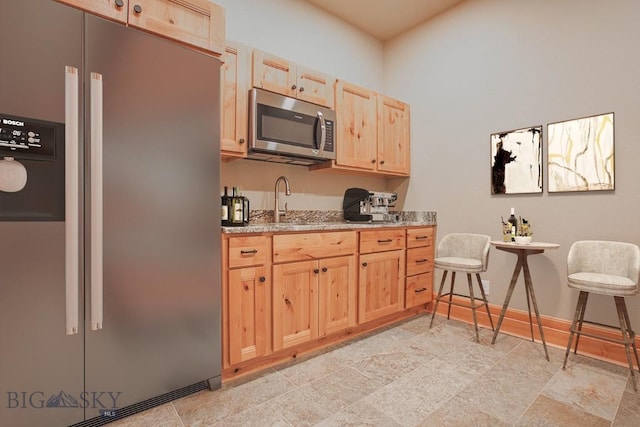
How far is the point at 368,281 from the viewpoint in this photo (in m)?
2.71

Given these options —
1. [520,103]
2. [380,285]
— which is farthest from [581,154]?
[380,285]

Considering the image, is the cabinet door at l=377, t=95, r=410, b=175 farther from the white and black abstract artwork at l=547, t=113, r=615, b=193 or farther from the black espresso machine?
the white and black abstract artwork at l=547, t=113, r=615, b=193

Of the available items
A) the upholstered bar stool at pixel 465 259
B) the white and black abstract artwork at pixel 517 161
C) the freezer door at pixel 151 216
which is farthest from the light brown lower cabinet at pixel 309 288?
the white and black abstract artwork at pixel 517 161

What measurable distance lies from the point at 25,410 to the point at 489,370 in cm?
243

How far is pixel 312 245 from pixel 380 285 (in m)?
0.84

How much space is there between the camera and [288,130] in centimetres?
255

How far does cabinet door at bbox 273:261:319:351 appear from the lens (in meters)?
2.14

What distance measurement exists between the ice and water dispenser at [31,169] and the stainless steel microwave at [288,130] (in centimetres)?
119

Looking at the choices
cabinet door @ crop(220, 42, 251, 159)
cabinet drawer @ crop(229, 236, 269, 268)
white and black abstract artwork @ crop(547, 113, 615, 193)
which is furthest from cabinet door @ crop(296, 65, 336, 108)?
white and black abstract artwork @ crop(547, 113, 615, 193)

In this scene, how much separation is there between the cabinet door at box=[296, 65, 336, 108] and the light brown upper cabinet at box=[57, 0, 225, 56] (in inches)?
32.3

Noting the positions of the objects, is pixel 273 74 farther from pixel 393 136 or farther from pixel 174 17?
pixel 393 136

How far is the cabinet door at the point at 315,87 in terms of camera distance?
104 inches

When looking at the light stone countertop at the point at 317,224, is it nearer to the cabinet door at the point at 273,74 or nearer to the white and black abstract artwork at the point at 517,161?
the white and black abstract artwork at the point at 517,161

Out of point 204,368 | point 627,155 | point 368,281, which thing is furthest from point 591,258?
point 204,368
